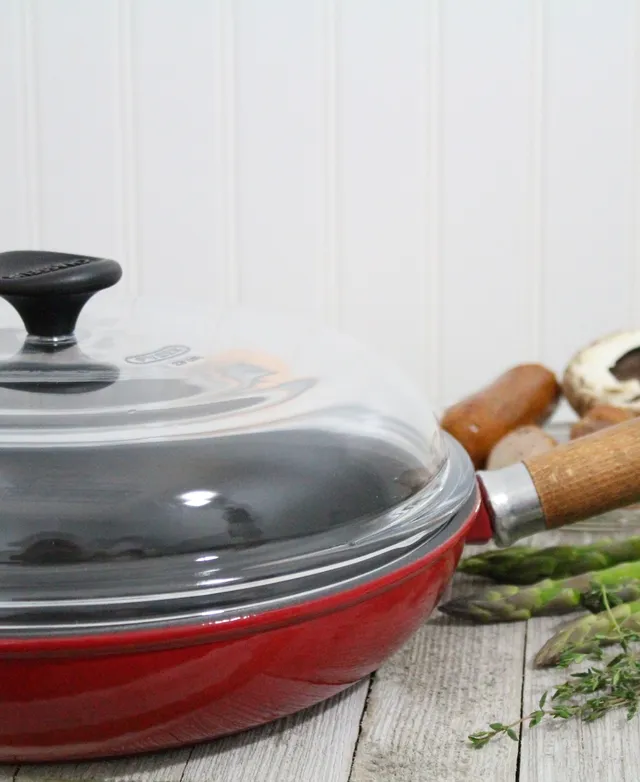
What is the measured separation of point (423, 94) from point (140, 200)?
1.55 feet

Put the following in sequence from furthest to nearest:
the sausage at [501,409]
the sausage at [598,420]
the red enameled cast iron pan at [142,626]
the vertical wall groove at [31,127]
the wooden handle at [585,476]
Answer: the vertical wall groove at [31,127], the sausage at [501,409], the sausage at [598,420], the wooden handle at [585,476], the red enameled cast iron pan at [142,626]

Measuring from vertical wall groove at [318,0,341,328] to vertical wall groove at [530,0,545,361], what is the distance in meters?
0.31

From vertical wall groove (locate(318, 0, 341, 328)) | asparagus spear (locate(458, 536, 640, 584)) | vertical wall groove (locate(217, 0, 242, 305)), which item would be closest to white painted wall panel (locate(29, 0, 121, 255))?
vertical wall groove (locate(217, 0, 242, 305))

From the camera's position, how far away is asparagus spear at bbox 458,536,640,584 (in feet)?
3.12

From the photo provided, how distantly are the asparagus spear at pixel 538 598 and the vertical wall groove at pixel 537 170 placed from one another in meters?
0.87

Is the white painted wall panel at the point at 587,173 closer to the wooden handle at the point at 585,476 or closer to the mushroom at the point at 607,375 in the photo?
the mushroom at the point at 607,375

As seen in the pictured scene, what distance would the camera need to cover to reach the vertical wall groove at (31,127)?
157cm

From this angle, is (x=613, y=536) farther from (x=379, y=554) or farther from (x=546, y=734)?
(x=379, y=554)

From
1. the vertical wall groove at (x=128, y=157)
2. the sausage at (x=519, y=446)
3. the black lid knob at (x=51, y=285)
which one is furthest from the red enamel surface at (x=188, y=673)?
the vertical wall groove at (x=128, y=157)

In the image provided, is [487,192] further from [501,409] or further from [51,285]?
[51,285]

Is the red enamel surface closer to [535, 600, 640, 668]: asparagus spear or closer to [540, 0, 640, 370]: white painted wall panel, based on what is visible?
[535, 600, 640, 668]: asparagus spear

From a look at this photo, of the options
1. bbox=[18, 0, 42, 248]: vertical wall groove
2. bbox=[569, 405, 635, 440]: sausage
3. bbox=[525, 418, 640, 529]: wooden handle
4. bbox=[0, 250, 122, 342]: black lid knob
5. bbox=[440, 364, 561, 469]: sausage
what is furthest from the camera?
bbox=[18, 0, 42, 248]: vertical wall groove

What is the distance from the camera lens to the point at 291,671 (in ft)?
1.93

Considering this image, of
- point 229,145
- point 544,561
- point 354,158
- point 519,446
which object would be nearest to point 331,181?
point 354,158
